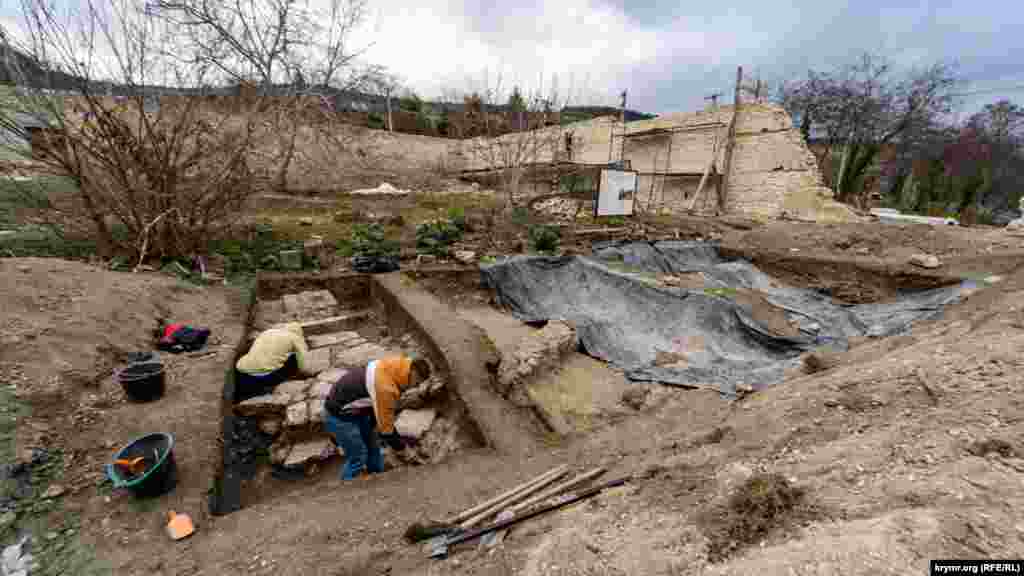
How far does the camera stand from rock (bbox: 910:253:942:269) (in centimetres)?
692

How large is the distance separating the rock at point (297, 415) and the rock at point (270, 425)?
0.77 ft

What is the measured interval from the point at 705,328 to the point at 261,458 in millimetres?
5791

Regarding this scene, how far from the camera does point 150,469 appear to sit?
94.6 inches

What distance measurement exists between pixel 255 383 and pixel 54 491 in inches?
75.1

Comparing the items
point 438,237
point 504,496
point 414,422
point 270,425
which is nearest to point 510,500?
point 504,496

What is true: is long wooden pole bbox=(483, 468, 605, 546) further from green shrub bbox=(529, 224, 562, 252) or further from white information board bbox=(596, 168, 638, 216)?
white information board bbox=(596, 168, 638, 216)

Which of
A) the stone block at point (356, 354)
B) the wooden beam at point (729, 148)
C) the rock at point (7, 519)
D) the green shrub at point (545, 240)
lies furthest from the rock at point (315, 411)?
the wooden beam at point (729, 148)

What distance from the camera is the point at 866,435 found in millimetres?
2057

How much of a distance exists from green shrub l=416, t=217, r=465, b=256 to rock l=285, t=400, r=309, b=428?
16.4 ft

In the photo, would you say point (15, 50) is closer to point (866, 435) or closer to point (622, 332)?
point (622, 332)

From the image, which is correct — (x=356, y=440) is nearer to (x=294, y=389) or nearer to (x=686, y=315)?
(x=294, y=389)

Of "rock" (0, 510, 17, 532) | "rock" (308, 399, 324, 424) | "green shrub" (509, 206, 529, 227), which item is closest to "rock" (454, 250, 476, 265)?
"green shrub" (509, 206, 529, 227)

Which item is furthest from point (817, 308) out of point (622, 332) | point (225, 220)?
point (225, 220)

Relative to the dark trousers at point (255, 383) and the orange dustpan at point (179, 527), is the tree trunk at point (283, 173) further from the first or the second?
the orange dustpan at point (179, 527)
